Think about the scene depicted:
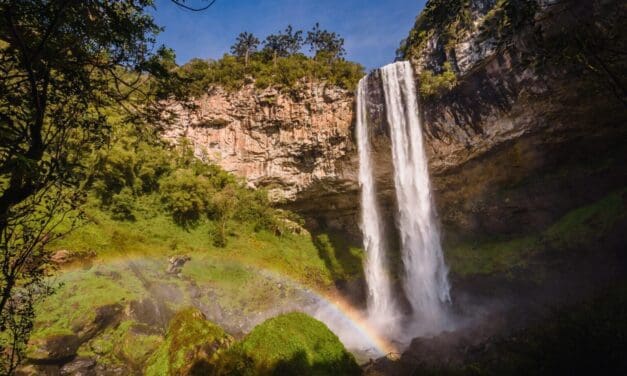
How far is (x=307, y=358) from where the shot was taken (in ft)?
18.2

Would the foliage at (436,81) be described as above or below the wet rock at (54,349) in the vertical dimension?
above

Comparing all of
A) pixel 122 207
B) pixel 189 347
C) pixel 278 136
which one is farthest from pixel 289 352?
pixel 278 136

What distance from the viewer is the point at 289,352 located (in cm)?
546

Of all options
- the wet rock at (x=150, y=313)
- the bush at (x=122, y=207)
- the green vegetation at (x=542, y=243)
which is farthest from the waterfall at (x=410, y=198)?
the bush at (x=122, y=207)

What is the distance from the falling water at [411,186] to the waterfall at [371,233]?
1.65 meters

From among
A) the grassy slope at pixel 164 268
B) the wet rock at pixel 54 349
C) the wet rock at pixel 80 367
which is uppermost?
the grassy slope at pixel 164 268

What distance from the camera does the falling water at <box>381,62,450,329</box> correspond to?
2111 cm

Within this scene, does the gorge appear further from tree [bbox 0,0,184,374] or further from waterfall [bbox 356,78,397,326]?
tree [bbox 0,0,184,374]

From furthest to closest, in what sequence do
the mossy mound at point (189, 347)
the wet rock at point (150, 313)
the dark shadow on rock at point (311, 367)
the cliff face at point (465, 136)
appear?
1. the cliff face at point (465, 136)
2. the wet rock at point (150, 313)
3. the mossy mound at point (189, 347)
4. the dark shadow on rock at point (311, 367)

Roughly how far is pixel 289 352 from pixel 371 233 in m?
19.9

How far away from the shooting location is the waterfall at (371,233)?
72.2ft

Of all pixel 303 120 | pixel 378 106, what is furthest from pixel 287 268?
pixel 378 106

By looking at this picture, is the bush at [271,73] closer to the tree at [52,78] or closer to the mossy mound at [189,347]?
the mossy mound at [189,347]

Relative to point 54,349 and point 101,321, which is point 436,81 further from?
point 54,349
